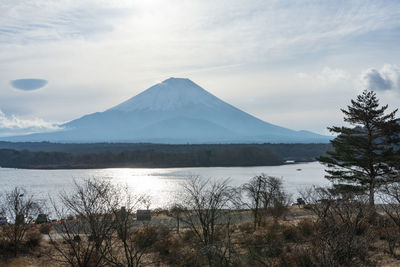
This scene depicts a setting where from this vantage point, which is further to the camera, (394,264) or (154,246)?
(154,246)

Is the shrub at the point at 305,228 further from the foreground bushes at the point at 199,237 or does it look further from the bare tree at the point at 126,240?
the bare tree at the point at 126,240

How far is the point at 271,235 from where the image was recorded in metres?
22.8

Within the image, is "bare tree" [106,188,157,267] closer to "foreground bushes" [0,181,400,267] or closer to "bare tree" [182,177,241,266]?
"foreground bushes" [0,181,400,267]

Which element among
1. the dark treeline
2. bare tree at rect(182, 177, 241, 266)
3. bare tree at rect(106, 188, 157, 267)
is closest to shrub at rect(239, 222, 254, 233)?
bare tree at rect(182, 177, 241, 266)

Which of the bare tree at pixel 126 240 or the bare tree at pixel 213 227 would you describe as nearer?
the bare tree at pixel 126 240

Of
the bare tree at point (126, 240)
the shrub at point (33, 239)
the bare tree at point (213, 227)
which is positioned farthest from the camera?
the shrub at point (33, 239)

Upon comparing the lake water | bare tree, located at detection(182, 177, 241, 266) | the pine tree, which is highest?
the pine tree

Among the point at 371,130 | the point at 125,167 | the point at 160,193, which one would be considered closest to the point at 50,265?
the point at 371,130

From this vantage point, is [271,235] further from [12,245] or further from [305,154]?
[305,154]

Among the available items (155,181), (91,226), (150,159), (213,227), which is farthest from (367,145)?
(150,159)

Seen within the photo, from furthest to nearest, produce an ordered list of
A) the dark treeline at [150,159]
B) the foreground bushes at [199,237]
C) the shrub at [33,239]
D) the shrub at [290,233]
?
the dark treeline at [150,159] < the shrub at [290,233] < the shrub at [33,239] < the foreground bushes at [199,237]

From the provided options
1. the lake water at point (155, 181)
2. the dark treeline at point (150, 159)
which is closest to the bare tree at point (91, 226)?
the lake water at point (155, 181)

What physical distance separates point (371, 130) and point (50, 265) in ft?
73.1

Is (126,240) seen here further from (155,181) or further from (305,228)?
(155,181)
